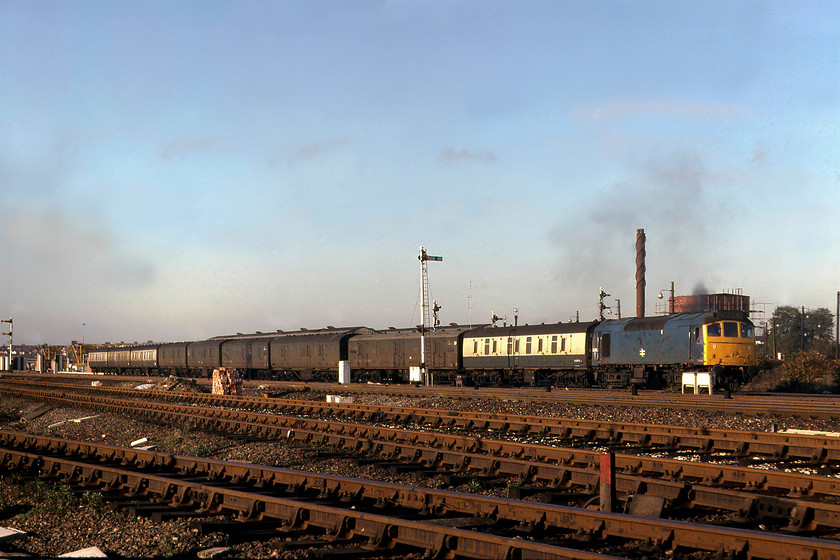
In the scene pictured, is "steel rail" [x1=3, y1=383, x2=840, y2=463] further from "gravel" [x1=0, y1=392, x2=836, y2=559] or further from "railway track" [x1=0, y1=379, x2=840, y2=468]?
"gravel" [x1=0, y1=392, x2=836, y2=559]

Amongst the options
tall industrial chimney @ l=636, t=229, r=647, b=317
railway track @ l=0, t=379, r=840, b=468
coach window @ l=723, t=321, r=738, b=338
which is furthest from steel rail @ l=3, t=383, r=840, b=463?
Answer: tall industrial chimney @ l=636, t=229, r=647, b=317

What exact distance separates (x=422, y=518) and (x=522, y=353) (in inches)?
1217

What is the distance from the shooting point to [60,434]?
21.7m

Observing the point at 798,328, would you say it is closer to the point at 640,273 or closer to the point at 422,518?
the point at 640,273

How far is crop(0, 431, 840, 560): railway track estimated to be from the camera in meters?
6.93

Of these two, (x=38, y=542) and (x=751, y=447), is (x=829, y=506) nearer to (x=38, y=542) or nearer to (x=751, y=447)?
(x=751, y=447)

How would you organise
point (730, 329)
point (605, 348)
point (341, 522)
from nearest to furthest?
point (341, 522) < point (730, 329) < point (605, 348)

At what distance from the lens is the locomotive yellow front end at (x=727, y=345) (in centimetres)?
2961

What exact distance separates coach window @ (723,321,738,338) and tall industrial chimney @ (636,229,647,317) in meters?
37.2

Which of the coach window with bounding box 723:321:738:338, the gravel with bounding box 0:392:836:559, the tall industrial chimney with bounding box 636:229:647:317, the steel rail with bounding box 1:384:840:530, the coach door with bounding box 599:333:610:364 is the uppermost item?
the tall industrial chimney with bounding box 636:229:647:317

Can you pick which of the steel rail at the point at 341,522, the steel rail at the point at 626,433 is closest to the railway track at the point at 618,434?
the steel rail at the point at 626,433

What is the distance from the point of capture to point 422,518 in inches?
346

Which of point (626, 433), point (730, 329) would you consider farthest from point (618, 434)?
point (730, 329)

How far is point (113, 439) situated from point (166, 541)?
42.6ft
